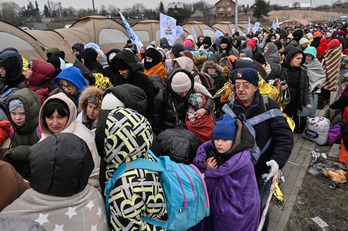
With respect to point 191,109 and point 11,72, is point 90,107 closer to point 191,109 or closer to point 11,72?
point 191,109

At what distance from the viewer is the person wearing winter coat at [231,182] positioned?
2.03m

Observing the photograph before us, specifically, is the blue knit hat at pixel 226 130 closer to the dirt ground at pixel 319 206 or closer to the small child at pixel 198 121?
the small child at pixel 198 121

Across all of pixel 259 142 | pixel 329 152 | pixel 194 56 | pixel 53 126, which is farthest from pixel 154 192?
pixel 194 56

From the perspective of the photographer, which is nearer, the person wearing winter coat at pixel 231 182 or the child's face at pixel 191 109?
the person wearing winter coat at pixel 231 182

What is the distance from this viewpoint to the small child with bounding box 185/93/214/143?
10.2 ft

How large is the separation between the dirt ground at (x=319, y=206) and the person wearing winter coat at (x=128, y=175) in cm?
254

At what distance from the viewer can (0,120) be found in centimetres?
290

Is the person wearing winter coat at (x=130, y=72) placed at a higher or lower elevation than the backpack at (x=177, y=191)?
higher

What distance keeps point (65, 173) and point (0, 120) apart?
7.04 feet

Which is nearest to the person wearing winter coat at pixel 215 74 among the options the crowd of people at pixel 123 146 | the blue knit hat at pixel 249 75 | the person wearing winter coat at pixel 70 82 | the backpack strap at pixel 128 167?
the crowd of people at pixel 123 146

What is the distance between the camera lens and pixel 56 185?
4.31 ft

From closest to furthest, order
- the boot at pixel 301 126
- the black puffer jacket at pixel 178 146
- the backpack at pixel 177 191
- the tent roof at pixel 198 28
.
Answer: the backpack at pixel 177 191
the black puffer jacket at pixel 178 146
the boot at pixel 301 126
the tent roof at pixel 198 28

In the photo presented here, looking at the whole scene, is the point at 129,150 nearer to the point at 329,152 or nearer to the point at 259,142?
the point at 259,142

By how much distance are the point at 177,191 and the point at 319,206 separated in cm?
303
